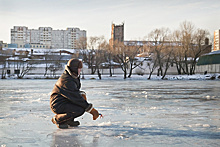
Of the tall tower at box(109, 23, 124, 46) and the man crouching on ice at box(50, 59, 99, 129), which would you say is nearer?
the man crouching on ice at box(50, 59, 99, 129)

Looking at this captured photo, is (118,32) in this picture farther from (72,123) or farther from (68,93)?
(68,93)

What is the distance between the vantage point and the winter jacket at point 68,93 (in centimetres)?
499

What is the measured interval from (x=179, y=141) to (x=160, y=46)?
4739cm

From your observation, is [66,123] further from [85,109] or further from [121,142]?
[121,142]

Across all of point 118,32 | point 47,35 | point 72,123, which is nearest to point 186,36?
point 72,123

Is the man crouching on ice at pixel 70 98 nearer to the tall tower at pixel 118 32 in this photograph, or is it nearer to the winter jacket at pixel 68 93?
the winter jacket at pixel 68 93

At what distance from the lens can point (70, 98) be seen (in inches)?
195

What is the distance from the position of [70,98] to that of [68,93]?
4.3 inches

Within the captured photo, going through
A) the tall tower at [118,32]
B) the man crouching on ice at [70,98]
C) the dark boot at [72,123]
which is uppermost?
the tall tower at [118,32]

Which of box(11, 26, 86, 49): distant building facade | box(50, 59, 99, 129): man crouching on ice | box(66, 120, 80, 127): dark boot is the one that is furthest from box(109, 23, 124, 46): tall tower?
box(50, 59, 99, 129): man crouching on ice

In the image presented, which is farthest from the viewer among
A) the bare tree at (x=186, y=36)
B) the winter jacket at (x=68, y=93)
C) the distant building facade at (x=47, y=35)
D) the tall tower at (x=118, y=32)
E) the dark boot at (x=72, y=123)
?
the distant building facade at (x=47, y=35)

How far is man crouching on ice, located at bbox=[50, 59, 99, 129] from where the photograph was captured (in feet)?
16.4

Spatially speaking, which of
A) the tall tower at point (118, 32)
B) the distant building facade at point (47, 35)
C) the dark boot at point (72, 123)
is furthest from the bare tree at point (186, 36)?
the distant building facade at point (47, 35)

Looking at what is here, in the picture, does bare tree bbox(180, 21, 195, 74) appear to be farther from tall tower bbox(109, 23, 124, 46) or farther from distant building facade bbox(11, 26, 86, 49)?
distant building facade bbox(11, 26, 86, 49)
